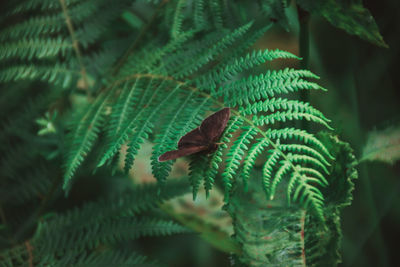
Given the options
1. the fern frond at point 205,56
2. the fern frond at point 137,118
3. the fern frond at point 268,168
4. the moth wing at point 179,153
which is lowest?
the fern frond at point 268,168

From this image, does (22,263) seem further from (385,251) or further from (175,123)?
(385,251)

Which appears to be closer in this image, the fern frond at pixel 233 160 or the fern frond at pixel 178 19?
the fern frond at pixel 233 160

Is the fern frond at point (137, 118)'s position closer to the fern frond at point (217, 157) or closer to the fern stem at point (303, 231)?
the fern frond at point (217, 157)

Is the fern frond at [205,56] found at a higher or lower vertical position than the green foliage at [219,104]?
higher

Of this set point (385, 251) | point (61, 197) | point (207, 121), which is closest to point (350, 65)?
point (385, 251)

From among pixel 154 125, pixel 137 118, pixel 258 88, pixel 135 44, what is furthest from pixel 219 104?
pixel 135 44

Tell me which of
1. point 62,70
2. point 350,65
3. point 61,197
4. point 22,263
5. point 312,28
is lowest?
point 22,263

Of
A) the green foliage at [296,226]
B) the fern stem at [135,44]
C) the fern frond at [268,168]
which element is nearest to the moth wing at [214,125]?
the fern frond at [268,168]

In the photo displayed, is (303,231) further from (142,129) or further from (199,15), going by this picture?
(199,15)
